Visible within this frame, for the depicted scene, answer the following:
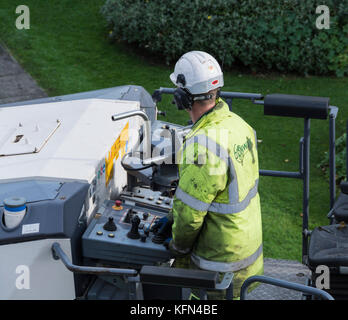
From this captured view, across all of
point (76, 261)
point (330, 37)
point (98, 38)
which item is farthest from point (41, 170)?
point (98, 38)

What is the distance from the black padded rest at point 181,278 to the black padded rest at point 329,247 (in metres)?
0.85

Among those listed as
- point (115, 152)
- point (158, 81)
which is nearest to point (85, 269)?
point (115, 152)

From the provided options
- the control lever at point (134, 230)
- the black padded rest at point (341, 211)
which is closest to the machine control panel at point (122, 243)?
the control lever at point (134, 230)

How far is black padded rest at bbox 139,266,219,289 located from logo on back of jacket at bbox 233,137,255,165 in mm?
742

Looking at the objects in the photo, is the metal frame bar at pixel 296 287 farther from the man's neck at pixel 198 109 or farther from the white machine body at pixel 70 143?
the white machine body at pixel 70 143

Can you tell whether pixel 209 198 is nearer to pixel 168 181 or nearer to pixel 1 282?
pixel 168 181

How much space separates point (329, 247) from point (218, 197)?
2.42 ft

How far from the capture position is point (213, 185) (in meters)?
3.25

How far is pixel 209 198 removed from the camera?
3271 mm

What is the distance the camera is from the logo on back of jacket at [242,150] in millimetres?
3363

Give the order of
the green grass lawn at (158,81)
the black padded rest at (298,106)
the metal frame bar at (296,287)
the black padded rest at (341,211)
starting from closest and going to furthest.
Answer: the metal frame bar at (296,287)
the black padded rest at (341,211)
the black padded rest at (298,106)
the green grass lawn at (158,81)

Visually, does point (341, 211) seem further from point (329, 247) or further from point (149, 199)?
point (149, 199)

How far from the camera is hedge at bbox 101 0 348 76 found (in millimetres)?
9531
